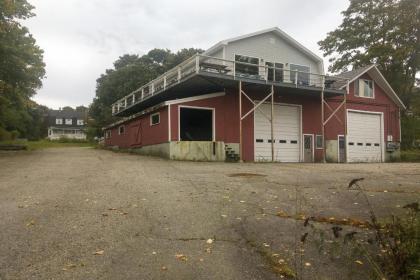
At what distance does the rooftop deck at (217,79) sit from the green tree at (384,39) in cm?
1052

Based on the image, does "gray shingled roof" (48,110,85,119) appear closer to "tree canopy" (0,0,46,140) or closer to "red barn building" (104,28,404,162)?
"tree canopy" (0,0,46,140)

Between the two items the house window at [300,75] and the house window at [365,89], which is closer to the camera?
the house window at [300,75]

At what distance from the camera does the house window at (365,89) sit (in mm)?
26859

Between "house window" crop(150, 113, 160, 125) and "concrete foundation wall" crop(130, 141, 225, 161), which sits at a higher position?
"house window" crop(150, 113, 160, 125)

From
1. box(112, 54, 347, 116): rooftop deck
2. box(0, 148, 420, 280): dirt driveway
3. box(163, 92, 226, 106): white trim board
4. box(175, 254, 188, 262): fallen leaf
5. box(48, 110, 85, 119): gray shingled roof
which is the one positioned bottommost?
box(175, 254, 188, 262): fallen leaf

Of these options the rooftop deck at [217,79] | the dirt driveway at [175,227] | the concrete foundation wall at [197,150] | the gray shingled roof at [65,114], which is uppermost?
the gray shingled roof at [65,114]

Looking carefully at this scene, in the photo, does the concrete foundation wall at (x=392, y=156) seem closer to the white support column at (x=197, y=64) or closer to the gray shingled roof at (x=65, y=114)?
the white support column at (x=197, y=64)

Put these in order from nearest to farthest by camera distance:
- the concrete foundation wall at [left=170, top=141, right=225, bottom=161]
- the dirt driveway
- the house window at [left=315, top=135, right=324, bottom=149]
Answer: the dirt driveway, the concrete foundation wall at [left=170, top=141, right=225, bottom=161], the house window at [left=315, top=135, right=324, bottom=149]

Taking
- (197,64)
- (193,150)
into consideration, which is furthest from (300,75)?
(193,150)

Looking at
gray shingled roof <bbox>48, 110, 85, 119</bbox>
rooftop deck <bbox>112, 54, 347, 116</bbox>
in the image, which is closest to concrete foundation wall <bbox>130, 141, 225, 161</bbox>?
Result: rooftop deck <bbox>112, 54, 347, 116</bbox>

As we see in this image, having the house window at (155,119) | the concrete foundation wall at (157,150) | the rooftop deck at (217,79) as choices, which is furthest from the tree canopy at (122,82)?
the house window at (155,119)

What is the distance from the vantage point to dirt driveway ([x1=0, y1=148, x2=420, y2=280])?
4527 millimetres

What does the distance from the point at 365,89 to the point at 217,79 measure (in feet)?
42.3

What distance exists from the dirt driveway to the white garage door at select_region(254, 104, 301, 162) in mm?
12036
